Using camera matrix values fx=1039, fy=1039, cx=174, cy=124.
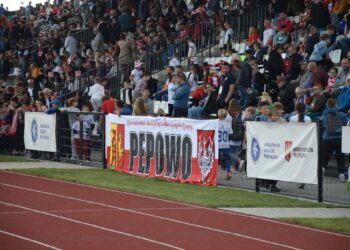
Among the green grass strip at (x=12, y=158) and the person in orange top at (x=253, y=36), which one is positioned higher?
the person in orange top at (x=253, y=36)

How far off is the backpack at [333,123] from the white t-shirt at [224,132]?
2.03m

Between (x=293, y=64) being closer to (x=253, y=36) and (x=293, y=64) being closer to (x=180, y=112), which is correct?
(x=180, y=112)

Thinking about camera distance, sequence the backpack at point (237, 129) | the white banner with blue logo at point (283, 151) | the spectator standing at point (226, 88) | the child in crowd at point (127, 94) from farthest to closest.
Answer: the child in crowd at point (127, 94)
the spectator standing at point (226, 88)
the backpack at point (237, 129)
the white banner with blue logo at point (283, 151)

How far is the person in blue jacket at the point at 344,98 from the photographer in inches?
839

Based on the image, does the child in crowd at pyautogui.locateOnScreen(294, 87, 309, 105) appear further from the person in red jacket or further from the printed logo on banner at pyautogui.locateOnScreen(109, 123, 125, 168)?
the person in red jacket

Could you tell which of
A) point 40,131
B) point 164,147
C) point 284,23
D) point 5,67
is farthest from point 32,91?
→ point 164,147

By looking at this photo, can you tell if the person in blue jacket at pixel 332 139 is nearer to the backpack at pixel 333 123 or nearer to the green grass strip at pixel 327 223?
the backpack at pixel 333 123

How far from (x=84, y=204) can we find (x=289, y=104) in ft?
26.0

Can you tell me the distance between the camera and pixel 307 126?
1795 cm

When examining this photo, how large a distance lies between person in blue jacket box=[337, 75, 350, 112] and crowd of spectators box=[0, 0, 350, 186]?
0.02 metres

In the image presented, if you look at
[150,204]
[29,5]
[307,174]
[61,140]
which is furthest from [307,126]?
[29,5]

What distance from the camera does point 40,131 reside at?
1105 inches

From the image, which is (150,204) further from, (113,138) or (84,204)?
(113,138)

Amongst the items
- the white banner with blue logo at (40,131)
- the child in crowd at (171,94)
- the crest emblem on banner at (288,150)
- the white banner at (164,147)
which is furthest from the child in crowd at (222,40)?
the crest emblem on banner at (288,150)
